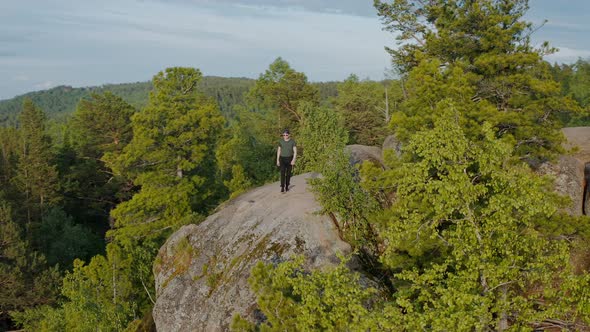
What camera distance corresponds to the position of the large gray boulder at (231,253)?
12.0 m

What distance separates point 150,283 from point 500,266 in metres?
19.8

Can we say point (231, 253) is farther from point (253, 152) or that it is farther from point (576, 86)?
point (576, 86)

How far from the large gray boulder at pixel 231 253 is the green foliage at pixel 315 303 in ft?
9.62

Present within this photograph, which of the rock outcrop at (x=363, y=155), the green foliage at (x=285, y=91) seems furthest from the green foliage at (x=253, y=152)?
the rock outcrop at (x=363, y=155)

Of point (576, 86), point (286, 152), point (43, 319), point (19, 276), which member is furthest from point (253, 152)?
point (576, 86)

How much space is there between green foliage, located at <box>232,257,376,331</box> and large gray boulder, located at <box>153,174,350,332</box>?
293 cm

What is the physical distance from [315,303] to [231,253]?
659cm

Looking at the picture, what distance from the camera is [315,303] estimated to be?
7117 millimetres

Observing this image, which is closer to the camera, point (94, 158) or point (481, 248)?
point (481, 248)

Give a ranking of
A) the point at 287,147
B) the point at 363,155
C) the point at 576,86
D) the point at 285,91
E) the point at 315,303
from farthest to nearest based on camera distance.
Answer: the point at 576,86
the point at 285,91
the point at 363,155
the point at 287,147
the point at 315,303

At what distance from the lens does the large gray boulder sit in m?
12.0

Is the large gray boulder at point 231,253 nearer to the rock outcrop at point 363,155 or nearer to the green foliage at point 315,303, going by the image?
Answer: the green foliage at point 315,303

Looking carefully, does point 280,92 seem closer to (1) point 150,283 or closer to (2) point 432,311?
(1) point 150,283

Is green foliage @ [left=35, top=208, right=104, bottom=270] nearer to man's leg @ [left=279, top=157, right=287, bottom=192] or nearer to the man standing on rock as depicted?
man's leg @ [left=279, top=157, right=287, bottom=192]
